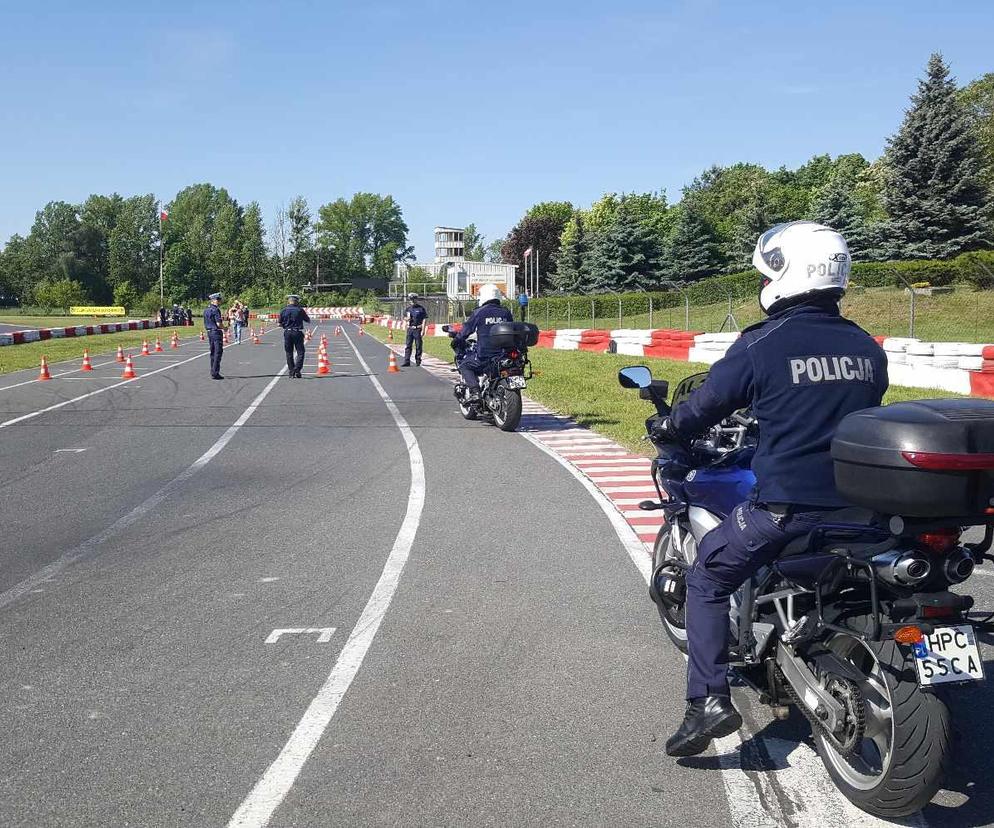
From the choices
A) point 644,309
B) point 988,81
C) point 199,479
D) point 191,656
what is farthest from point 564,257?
point 191,656

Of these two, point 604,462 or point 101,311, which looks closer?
point 604,462

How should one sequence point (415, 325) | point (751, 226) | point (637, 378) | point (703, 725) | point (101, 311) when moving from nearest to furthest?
1. point (703, 725)
2. point (637, 378)
3. point (415, 325)
4. point (751, 226)
5. point (101, 311)

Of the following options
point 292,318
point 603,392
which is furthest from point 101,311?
point 603,392

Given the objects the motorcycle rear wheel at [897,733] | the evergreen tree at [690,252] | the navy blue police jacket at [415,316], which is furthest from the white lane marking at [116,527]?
the evergreen tree at [690,252]

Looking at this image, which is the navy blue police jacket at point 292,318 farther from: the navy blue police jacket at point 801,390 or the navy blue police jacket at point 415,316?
the navy blue police jacket at point 801,390

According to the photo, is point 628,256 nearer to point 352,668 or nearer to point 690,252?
point 690,252

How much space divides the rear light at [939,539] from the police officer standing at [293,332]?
22.1 metres

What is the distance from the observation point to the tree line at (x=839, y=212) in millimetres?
39844

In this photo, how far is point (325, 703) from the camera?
4.62 metres

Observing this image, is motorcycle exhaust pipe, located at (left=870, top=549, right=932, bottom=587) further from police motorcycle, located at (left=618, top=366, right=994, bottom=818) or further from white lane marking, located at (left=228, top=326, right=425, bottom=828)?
white lane marking, located at (left=228, top=326, right=425, bottom=828)

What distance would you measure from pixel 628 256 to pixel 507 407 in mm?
51141

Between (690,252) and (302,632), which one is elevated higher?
(690,252)

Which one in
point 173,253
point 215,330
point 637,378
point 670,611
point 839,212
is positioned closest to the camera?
point 637,378

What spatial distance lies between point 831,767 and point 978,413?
1396mm
